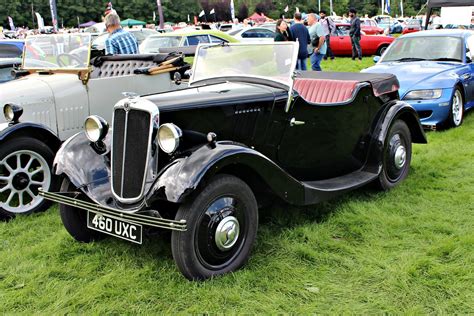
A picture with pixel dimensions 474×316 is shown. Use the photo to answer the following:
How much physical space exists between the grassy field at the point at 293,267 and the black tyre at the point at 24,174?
0.19 meters

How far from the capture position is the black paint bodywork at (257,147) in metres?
3.33

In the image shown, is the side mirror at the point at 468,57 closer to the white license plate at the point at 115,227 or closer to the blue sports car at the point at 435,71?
the blue sports car at the point at 435,71

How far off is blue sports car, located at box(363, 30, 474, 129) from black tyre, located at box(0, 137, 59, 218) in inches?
210

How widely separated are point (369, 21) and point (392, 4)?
56092 millimetres

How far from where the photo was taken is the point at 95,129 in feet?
12.6

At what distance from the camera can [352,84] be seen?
4.90 meters

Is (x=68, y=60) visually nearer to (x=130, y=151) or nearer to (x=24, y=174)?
(x=24, y=174)

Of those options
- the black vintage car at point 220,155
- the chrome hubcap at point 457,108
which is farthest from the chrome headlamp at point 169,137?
the chrome hubcap at point 457,108

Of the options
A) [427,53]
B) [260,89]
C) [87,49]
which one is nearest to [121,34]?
[87,49]

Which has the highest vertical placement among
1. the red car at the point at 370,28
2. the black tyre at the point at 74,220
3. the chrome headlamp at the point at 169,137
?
the red car at the point at 370,28

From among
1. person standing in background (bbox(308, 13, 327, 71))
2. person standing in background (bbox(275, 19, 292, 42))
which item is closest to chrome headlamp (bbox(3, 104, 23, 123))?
person standing in background (bbox(275, 19, 292, 42))

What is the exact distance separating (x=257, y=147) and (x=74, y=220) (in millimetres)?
1646

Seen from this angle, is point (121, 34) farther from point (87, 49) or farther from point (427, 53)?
point (427, 53)

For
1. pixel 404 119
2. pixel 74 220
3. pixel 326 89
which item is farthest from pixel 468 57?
pixel 74 220
